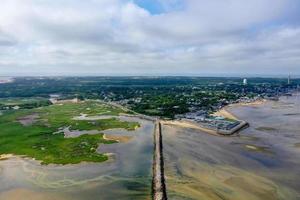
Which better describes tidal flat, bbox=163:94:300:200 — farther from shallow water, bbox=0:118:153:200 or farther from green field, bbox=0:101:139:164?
green field, bbox=0:101:139:164

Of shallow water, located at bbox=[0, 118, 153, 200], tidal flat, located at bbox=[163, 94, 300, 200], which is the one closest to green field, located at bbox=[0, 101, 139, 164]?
shallow water, located at bbox=[0, 118, 153, 200]

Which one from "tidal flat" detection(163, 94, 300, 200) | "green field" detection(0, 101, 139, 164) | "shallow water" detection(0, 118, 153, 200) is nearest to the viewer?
"shallow water" detection(0, 118, 153, 200)

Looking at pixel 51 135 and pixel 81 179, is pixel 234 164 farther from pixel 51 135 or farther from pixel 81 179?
pixel 51 135

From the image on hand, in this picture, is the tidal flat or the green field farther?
the green field

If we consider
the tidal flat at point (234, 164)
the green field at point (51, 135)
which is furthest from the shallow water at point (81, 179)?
the tidal flat at point (234, 164)

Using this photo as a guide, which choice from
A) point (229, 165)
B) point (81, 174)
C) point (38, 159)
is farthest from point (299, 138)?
point (38, 159)

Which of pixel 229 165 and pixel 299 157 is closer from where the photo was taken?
pixel 229 165

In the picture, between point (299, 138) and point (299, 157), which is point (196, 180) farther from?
point (299, 138)
